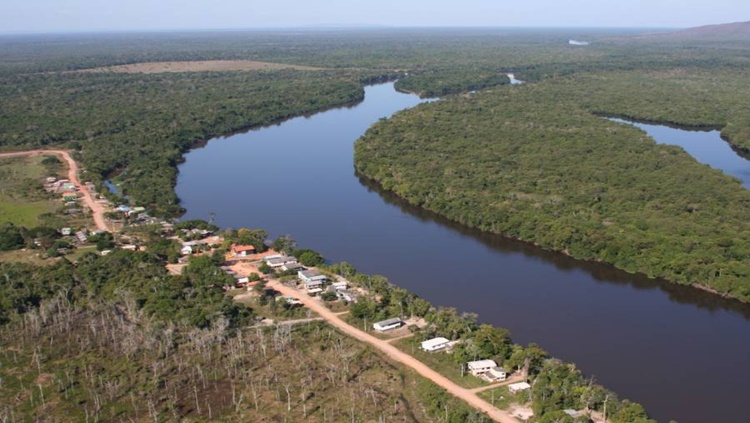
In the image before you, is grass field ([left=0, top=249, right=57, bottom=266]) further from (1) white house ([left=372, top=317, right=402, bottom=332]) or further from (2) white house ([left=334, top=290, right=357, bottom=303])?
(1) white house ([left=372, top=317, right=402, bottom=332])

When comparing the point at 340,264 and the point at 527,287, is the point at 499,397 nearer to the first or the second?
the point at 527,287

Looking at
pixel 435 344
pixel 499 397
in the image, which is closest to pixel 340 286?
pixel 435 344

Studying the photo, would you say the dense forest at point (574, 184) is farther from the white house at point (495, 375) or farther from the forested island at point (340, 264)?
the white house at point (495, 375)

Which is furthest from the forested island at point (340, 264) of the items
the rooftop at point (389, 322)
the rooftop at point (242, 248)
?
the rooftop at point (389, 322)

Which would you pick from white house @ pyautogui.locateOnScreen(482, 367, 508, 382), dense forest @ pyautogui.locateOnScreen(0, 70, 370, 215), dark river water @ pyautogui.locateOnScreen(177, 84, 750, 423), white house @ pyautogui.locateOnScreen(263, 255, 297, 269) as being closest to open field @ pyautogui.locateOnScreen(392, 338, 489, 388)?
white house @ pyautogui.locateOnScreen(482, 367, 508, 382)

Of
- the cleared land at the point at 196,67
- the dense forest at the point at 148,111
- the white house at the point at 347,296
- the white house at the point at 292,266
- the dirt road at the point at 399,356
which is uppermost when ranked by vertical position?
the cleared land at the point at 196,67

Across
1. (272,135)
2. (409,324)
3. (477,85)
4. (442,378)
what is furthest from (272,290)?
(477,85)

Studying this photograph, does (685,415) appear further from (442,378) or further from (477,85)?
(477,85)
